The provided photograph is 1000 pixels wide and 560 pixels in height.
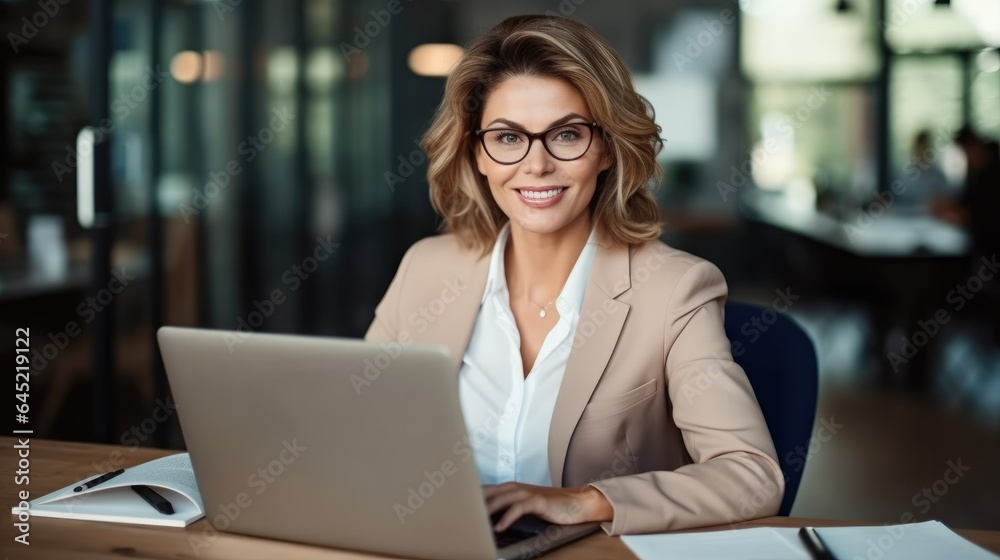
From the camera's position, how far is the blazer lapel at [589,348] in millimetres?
1860

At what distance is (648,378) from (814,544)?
2.06ft

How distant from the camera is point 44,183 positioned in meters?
4.54

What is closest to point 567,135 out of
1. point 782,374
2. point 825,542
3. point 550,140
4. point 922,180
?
point 550,140

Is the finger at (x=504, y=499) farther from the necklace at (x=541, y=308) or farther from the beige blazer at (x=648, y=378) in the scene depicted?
the necklace at (x=541, y=308)

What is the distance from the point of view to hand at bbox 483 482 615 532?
1.39 metres

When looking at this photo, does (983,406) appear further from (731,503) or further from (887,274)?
(731,503)

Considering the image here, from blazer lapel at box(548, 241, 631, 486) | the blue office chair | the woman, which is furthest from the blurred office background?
blazer lapel at box(548, 241, 631, 486)

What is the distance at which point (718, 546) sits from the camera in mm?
1339

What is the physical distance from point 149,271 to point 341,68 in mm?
1697

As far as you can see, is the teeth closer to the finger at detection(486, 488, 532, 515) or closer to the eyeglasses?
the eyeglasses

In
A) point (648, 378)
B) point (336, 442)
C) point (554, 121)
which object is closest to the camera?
point (336, 442)

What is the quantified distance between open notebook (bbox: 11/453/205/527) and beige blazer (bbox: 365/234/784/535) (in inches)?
25.8

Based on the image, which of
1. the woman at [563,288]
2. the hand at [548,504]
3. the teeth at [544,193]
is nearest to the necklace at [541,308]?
the woman at [563,288]

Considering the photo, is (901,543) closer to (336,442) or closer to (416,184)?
(336,442)
